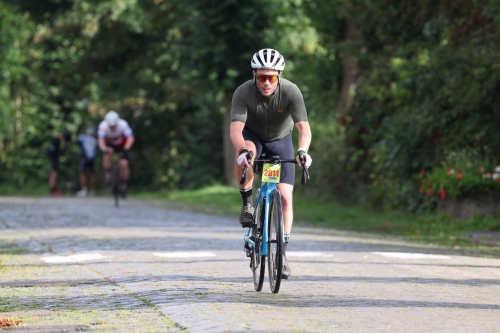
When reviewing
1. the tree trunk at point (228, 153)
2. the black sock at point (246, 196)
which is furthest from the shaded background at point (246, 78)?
the black sock at point (246, 196)

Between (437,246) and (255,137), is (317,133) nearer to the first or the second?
(437,246)

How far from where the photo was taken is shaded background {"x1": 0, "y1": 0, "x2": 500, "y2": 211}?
19.1 meters

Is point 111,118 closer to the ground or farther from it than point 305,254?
farther from it

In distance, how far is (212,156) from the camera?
113 feet

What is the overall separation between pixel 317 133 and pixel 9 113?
16646 millimetres

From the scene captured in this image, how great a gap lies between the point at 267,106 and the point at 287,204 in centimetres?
83

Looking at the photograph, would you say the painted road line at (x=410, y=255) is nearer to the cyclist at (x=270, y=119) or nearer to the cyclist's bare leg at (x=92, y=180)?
the cyclist at (x=270, y=119)

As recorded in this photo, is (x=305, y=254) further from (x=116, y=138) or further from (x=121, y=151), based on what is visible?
(x=121, y=151)

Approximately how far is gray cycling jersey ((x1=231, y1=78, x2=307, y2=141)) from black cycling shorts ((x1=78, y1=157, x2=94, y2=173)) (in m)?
23.8

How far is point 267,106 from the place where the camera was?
9172 mm

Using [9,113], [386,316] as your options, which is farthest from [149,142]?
[386,316]

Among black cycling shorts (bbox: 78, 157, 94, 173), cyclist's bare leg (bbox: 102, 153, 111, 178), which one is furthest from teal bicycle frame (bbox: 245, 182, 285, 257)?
black cycling shorts (bbox: 78, 157, 94, 173)

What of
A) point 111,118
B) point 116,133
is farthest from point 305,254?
point 116,133

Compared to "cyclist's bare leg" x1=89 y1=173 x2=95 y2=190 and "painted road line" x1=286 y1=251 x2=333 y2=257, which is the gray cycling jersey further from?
"cyclist's bare leg" x1=89 y1=173 x2=95 y2=190
